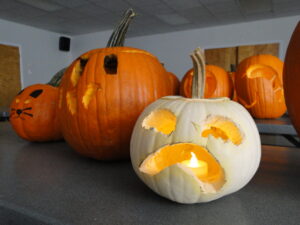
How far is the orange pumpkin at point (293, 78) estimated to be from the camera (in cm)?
38

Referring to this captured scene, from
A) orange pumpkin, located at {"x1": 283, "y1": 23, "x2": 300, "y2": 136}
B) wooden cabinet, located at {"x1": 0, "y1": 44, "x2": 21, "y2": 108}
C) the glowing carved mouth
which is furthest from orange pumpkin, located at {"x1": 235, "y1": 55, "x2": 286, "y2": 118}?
wooden cabinet, located at {"x1": 0, "y1": 44, "x2": 21, "y2": 108}

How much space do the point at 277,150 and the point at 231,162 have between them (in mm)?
408

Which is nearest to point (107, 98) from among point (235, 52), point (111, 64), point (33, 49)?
point (111, 64)

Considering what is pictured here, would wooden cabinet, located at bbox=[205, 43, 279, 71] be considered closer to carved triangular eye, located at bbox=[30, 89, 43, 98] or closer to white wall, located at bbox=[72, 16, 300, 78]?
white wall, located at bbox=[72, 16, 300, 78]

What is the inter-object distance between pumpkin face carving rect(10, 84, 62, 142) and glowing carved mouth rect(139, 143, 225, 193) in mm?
498

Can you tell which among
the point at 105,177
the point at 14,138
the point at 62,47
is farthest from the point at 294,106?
the point at 62,47

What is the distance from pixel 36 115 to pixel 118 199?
1.58 feet

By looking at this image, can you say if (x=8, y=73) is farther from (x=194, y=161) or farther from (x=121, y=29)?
(x=194, y=161)

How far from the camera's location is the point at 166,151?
34cm

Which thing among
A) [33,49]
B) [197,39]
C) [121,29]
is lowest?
[121,29]

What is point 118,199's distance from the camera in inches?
14.4

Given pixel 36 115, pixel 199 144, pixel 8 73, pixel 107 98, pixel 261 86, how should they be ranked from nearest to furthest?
pixel 199 144 < pixel 107 98 < pixel 36 115 < pixel 261 86 < pixel 8 73

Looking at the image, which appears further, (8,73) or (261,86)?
(8,73)

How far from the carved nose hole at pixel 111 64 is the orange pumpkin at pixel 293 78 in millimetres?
323
